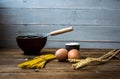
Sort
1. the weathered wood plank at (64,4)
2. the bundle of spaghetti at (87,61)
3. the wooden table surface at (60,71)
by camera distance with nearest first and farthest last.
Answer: the wooden table surface at (60,71) < the bundle of spaghetti at (87,61) < the weathered wood plank at (64,4)

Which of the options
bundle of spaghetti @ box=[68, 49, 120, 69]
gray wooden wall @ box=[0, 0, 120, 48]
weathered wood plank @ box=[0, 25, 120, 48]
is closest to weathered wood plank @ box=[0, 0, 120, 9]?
gray wooden wall @ box=[0, 0, 120, 48]

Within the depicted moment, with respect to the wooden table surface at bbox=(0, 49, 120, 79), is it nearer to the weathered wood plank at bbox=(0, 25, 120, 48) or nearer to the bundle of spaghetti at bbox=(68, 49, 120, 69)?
the bundle of spaghetti at bbox=(68, 49, 120, 69)

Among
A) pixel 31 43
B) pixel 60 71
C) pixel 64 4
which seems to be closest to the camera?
pixel 60 71

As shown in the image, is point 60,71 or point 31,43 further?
point 31,43

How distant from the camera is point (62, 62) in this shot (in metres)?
1.13

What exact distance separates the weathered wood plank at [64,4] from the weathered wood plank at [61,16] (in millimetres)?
33

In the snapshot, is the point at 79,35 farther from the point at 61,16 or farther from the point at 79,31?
the point at 61,16

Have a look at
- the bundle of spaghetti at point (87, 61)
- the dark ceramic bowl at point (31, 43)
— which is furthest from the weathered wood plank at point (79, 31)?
the bundle of spaghetti at point (87, 61)

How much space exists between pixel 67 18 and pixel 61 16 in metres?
0.05

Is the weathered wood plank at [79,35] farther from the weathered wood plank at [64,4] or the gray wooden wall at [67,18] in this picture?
the weathered wood plank at [64,4]

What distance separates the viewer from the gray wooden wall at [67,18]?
198cm

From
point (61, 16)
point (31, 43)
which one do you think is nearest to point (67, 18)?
point (61, 16)

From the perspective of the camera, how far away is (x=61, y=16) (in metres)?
1.99

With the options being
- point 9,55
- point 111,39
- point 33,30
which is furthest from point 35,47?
point 111,39
